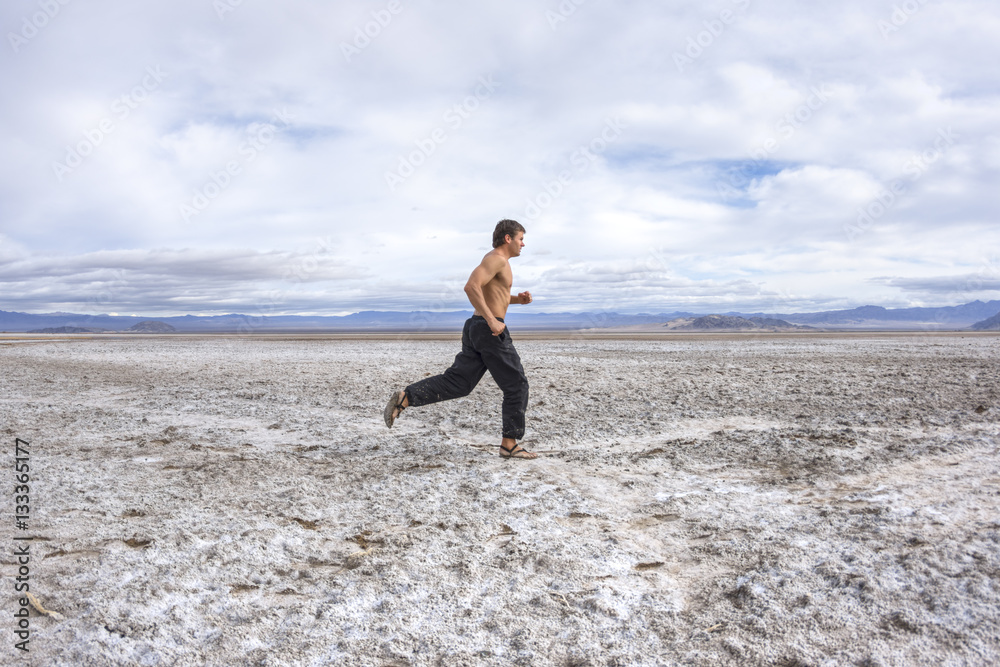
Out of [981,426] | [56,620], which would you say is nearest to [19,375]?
[56,620]

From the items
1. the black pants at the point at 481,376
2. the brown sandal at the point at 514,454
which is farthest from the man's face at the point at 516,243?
the brown sandal at the point at 514,454

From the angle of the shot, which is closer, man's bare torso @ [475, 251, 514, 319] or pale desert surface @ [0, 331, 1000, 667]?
pale desert surface @ [0, 331, 1000, 667]

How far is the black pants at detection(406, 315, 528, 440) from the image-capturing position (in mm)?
5070

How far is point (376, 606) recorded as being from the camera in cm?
263

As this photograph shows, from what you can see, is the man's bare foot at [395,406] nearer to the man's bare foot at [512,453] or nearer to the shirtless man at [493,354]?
the shirtless man at [493,354]

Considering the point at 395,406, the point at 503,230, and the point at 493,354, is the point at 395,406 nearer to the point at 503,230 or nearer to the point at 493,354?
the point at 493,354

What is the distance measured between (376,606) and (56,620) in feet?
4.26

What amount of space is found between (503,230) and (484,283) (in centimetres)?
54

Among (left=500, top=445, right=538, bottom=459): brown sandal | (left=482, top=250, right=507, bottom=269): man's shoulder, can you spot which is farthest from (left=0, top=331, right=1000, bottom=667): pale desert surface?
(left=482, top=250, right=507, bottom=269): man's shoulder

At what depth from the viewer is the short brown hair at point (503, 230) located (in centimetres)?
516

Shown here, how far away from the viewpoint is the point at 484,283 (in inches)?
195

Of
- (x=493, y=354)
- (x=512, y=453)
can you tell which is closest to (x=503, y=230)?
(x=493, y=354)

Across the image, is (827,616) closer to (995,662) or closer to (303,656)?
(995,662)

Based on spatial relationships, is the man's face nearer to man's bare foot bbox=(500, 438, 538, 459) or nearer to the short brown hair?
the short brown hair
